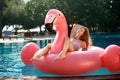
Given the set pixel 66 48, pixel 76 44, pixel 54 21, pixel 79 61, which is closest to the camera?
pixel 79 61

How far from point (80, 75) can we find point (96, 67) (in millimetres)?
423

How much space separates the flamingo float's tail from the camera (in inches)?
265

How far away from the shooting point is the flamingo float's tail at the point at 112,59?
673cm

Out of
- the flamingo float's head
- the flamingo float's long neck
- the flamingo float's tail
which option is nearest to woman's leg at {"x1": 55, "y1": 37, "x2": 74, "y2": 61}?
the flamingo float's long neck

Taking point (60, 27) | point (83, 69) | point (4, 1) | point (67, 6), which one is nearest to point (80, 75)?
point (83, 69)

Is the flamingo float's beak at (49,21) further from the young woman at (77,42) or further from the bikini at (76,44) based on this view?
the bikini at (76,44)

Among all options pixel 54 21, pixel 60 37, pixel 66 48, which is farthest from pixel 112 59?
Answer: pixel 54 21

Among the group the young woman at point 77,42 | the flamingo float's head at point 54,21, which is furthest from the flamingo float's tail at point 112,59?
the flamingo float's head at point 54,21

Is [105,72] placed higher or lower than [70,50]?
lower

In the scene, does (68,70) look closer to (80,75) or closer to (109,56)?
(80,75)

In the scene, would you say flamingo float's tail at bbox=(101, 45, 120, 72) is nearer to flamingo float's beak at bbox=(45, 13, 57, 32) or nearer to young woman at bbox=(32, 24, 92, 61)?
young woman at bbox=(32, 24, 92, 61)

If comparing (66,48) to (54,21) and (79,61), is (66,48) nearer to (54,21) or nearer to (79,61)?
(79,61)

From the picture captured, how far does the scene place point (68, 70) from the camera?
6.67 m

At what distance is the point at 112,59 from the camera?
22.0ft
